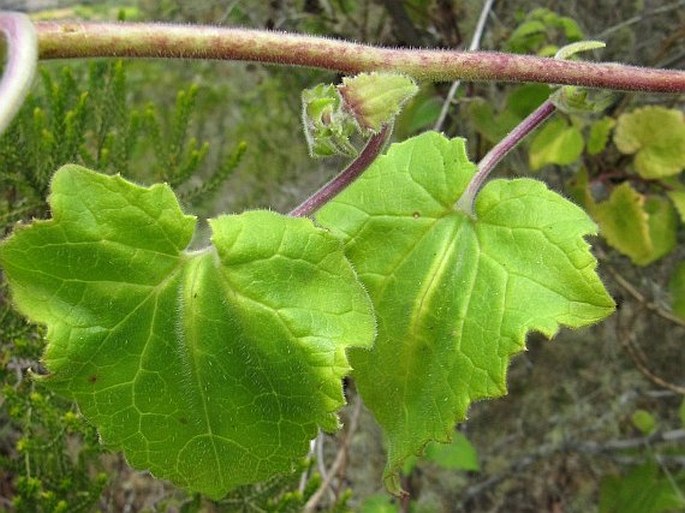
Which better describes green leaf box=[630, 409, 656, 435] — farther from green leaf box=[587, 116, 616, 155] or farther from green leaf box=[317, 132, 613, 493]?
green leaf box=[317, 132, 613, 493]

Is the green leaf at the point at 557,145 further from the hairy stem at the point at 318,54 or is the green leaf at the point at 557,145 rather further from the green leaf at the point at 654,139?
the hairy stem at the point at 318,54

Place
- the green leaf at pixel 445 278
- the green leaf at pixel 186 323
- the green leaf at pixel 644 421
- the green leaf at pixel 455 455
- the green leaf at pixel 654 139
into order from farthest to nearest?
the green leaf at pixel 644 421
the green leaf at pixel 455 455
the green leaf at pixel 654 139
the green leaf at pixel 445 278
the green leaf at pixel 186 323

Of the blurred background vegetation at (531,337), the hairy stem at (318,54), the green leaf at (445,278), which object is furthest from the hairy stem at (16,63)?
the blurred background vegetation at (531,337)

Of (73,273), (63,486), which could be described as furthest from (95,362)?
(63,486)

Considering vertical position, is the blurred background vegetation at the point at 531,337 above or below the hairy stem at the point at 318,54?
below

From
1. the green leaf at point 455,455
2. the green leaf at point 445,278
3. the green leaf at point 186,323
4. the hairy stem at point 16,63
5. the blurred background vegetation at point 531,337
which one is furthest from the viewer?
the green leaf at point 455,455

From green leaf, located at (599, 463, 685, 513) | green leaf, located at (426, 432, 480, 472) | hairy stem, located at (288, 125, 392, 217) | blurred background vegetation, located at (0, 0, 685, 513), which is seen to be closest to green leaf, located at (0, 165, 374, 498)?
hairy stem, located at (288, 125, 392, 217)

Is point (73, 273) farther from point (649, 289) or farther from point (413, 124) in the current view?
point (649, 289)

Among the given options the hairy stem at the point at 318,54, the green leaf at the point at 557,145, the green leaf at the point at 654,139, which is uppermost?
the hairy stem at the point at 318,54
